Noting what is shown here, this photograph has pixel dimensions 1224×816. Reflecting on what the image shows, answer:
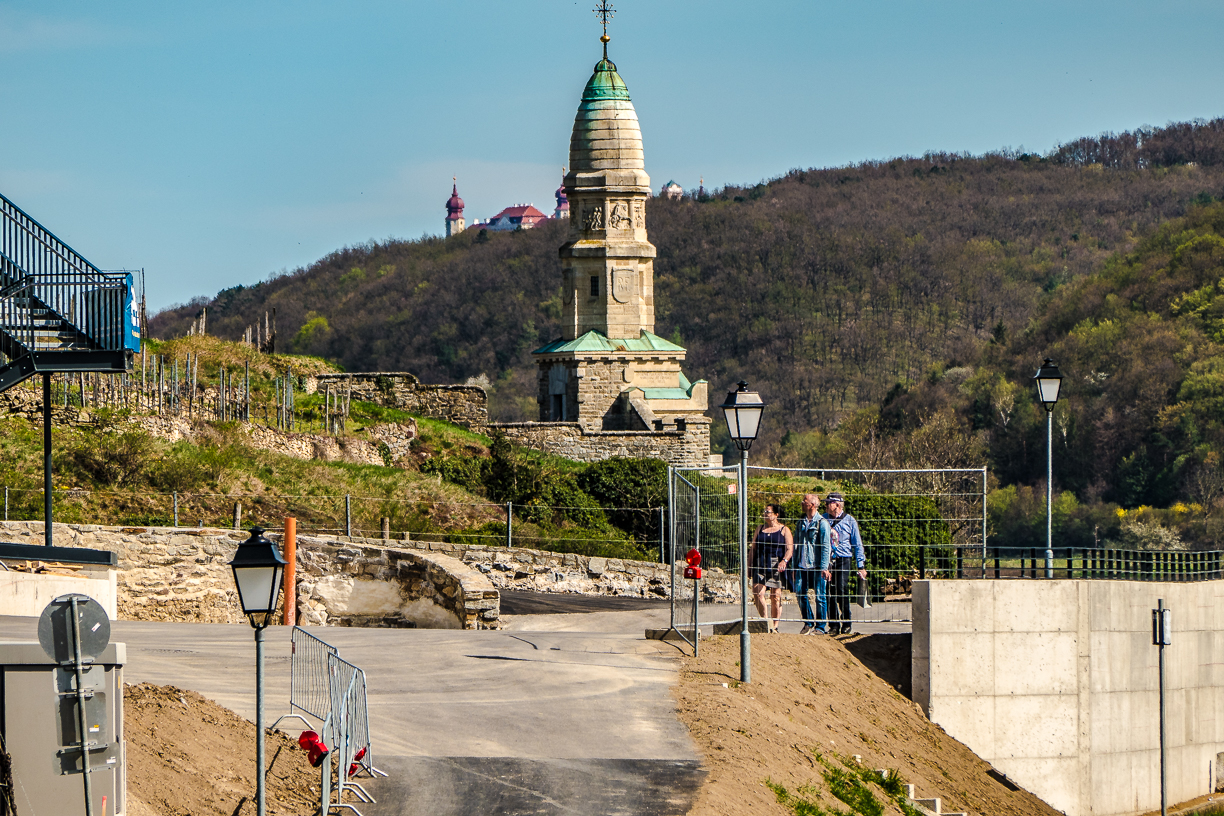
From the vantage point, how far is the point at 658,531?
34.8m

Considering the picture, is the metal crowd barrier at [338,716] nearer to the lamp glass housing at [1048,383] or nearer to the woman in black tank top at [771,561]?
the woman in black tank top at [771,561]

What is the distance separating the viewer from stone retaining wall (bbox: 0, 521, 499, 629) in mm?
24141

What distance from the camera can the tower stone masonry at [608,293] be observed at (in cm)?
5559

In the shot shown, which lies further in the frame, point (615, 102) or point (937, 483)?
point (615, 102)

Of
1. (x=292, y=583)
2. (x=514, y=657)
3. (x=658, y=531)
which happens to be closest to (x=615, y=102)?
(x=658, y=531)

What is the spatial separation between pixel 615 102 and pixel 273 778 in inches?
1834

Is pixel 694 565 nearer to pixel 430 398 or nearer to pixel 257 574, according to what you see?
pixel 257 574

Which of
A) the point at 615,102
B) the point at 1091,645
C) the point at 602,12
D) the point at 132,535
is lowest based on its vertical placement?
the point at 1091,645

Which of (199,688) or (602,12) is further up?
(602,12)

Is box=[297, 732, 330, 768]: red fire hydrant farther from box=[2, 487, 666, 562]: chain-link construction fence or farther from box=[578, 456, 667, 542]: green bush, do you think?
box=[578, 456, 667, 542]: green bush

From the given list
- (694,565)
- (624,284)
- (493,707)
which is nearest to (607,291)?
(624,284)

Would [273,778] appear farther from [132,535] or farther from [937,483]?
[937,483]

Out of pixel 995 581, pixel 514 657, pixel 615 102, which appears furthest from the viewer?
pixel 615 102

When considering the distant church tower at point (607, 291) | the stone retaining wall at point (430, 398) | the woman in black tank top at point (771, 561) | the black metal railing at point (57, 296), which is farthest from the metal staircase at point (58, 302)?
the distant church tower at point (607, 291)
